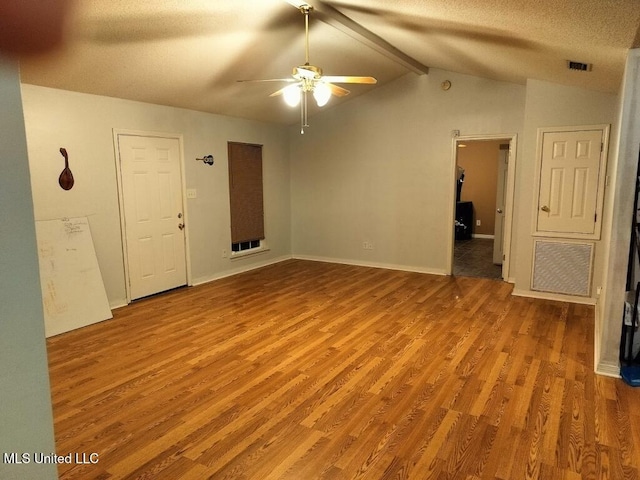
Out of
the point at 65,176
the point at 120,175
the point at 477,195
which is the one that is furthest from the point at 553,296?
the point at 65,176

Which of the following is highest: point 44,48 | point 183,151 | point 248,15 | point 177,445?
point 248,15

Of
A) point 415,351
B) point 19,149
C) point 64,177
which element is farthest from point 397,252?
point 19,149

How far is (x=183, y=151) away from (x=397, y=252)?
3.52 meters

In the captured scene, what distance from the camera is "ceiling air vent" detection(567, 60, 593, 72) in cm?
349

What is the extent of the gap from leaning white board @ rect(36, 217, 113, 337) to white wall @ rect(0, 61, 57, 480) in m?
3.29

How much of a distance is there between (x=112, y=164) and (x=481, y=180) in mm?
8119

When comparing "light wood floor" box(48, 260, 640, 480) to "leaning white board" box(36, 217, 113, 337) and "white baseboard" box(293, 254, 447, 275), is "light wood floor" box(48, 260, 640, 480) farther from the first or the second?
"white baseboard" box(293, 254, 447, 275)

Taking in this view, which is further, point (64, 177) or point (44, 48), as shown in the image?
point (64, 177)

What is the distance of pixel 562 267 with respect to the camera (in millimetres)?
4836

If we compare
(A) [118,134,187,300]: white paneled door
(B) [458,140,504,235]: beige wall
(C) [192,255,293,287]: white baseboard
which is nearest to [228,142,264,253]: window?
(C) [192,255,293,287]: white baseboard

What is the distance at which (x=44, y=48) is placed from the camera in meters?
3.28

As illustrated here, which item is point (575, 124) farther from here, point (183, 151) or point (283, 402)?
point (183, 151)

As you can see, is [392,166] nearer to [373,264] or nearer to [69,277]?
[373,264]

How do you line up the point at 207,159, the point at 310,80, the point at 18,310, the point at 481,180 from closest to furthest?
the point at 18,310 → the point at 310,80 → the point at 207,159 → the point at 481,180
